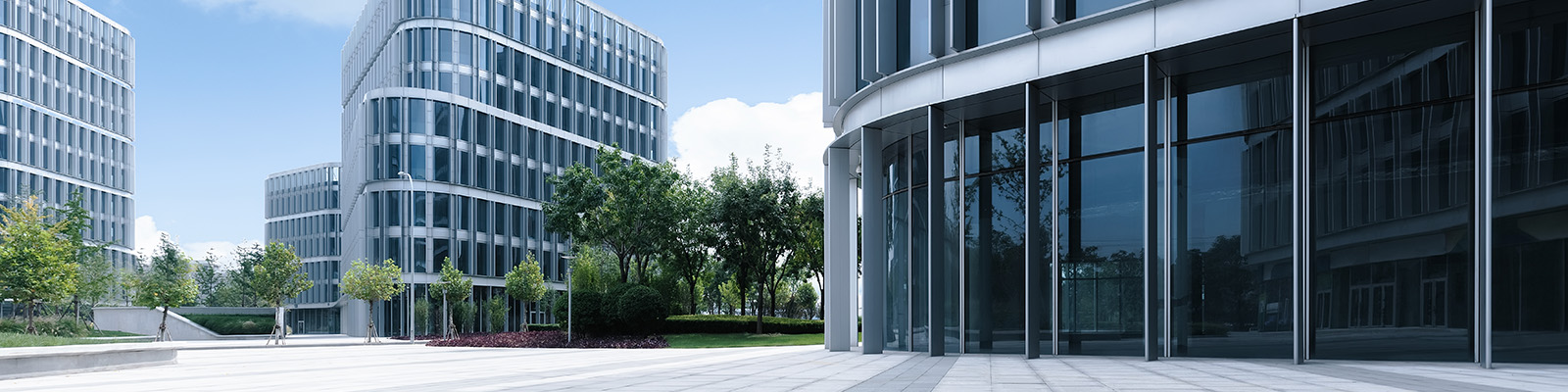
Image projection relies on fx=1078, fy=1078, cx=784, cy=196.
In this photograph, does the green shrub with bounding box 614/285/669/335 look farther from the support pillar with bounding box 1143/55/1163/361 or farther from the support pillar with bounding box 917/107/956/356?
the support pillar with bounding box 1143/55/1163/361

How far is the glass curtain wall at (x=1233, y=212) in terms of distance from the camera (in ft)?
50.4

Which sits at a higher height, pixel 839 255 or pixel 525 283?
pixel 839 255

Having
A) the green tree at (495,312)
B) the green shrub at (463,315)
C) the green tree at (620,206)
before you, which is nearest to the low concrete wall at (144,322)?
the green tree at (495,312)

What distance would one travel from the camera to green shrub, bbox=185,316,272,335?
6444 cm

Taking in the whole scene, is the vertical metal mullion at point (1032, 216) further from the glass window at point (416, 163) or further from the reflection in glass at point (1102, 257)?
the glass window at point (416, 163)

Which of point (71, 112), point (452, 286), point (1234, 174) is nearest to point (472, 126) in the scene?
point (452, 286)

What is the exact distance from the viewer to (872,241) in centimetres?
2092

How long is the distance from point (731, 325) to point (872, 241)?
2391 cm

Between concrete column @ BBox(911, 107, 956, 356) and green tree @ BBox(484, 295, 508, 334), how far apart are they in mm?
45656

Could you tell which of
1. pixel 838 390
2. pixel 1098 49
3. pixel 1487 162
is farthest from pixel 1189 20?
pixel 838 390

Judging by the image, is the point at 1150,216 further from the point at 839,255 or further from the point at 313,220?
the point at 313,220

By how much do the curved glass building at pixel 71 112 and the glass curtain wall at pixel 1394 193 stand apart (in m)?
77.9

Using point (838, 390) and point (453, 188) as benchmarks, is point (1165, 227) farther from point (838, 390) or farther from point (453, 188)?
point (453, 188)

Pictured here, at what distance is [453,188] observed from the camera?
6119cm
